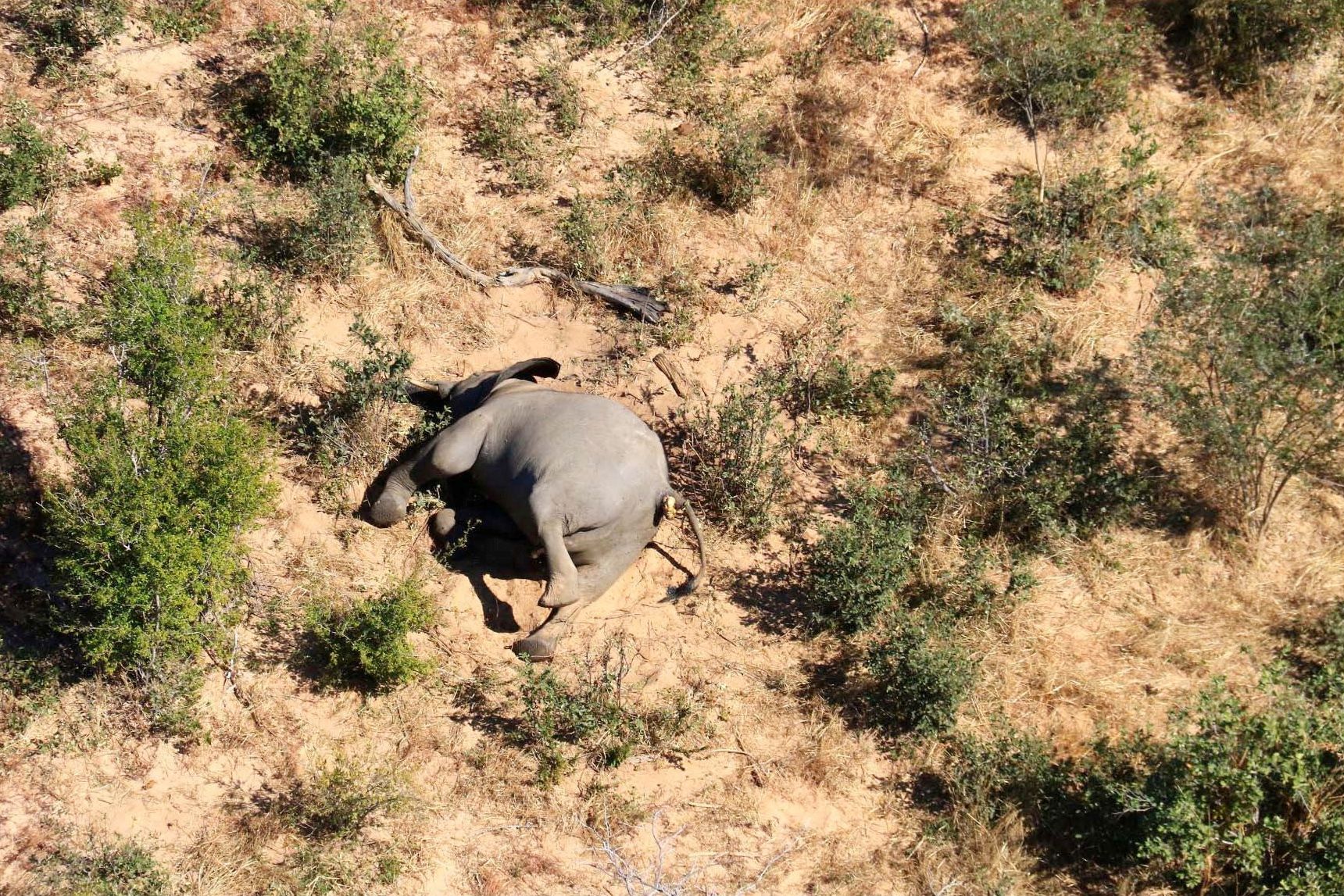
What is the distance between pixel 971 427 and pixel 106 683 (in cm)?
638

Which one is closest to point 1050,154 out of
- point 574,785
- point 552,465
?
point 552,465

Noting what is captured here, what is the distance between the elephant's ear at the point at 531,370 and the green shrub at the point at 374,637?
1.90 meters

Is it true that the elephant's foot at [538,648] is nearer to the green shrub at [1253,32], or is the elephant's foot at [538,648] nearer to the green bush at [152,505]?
the green bush at [152,505]

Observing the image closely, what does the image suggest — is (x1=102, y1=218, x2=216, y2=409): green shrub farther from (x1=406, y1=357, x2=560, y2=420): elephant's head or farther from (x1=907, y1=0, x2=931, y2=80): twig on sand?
(x1=907, y1=0, x2=931, y2=80): twig on sand

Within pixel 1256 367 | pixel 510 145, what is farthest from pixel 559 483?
pixel 1256 367

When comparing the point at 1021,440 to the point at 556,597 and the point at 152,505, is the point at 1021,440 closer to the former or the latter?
the point at 556,597

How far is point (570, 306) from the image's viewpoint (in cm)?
988

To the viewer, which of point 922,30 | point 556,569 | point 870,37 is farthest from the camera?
point 922,30

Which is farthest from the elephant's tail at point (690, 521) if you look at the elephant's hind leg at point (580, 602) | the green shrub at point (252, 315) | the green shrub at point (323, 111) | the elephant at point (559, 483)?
the green shrub at point (323, 111)

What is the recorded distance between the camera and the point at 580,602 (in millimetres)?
8039

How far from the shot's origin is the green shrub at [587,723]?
7.22 meters

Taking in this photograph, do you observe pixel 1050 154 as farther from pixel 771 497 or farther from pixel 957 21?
pixel 771 497

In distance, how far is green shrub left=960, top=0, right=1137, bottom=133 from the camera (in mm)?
11156

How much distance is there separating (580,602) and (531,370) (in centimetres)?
204
